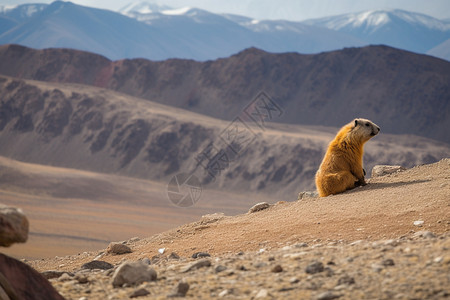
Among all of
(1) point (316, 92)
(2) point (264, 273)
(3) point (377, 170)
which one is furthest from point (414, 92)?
(2) point (264, 273)

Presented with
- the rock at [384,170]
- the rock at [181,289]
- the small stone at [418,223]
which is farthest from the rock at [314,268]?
the rock at [384,170]

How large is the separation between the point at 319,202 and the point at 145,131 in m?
76.1

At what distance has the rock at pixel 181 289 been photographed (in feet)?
20.2

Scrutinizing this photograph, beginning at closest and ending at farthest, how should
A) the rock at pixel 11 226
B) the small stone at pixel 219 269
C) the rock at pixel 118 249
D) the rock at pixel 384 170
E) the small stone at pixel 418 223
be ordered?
1. the rock at pixel 11 226
2. the small stone at pixel 219 269
3. the small stone at pixel 418 223
4. the rock at pixel 118 249
5. the rock at pixel 384 170

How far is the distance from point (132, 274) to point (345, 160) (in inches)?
289

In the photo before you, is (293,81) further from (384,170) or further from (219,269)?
(219,269)

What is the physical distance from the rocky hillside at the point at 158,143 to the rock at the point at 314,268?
6542 centimetres

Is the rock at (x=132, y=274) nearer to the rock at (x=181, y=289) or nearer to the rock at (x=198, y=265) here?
the rock at (x=198, y=265)

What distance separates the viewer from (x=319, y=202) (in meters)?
12.6

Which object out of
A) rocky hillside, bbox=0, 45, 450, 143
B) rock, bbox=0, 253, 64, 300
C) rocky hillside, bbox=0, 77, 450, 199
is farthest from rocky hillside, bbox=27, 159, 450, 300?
rocky hillside, bbox=0, 45, 450, 143

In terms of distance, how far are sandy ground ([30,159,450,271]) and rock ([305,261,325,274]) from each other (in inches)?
128

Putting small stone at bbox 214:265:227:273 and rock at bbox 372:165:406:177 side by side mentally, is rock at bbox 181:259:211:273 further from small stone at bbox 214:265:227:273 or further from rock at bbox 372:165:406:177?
rock at bbox 372:165:406:177

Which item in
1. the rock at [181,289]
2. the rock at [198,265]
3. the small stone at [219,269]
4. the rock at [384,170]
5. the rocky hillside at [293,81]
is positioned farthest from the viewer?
the rocky hillside at [293,81]

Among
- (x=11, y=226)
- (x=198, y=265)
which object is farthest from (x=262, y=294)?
(x=11, y=226)
